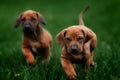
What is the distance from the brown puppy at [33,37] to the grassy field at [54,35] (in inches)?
9.8

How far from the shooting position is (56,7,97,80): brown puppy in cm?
851

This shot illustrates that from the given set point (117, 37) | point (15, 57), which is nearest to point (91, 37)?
point (15, 57)

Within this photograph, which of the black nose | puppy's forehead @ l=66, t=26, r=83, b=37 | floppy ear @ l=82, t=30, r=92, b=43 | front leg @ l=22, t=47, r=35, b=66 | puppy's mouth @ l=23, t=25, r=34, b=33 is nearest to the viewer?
the black nose

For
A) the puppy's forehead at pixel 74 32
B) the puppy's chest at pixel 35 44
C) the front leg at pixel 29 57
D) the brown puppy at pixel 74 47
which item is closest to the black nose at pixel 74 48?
the brown puppy at pixel 74 47

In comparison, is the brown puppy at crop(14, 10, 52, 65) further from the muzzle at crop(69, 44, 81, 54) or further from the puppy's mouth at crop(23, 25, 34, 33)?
the muzzle at crop(69, 44, 81, 54)

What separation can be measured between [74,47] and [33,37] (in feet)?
6.21

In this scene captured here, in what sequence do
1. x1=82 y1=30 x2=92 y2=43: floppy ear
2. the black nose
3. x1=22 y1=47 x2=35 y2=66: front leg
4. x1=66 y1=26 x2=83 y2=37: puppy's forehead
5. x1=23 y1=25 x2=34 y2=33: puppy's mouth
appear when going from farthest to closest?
x1=23 y1=25 x2=34 y2=33: puppy's mouth, x1=22 y1=47 x2=35 y2=66: front leg, x1=82 y1=30 x2=92 y2=43: floppy ear, x1=66 y1=26 x2=83 y2=37: puppy's forehead, the black nose

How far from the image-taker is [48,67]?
376 inches

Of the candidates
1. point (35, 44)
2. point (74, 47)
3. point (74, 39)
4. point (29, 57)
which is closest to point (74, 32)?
point (74, 39)

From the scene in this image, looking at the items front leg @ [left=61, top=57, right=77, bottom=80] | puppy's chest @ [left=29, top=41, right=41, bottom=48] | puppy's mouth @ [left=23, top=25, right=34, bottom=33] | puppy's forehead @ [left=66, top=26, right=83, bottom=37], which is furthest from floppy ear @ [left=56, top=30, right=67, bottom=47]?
puppy's chest @ [left=29, top=41, right=41, bottom=48]

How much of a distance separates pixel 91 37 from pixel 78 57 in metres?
0.38

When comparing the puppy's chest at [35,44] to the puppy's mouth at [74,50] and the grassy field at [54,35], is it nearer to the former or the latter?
the grassy field at [54,35]

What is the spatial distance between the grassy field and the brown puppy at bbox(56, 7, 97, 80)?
0.18 m

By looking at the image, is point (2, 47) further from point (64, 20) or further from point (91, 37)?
point (64, 20)
